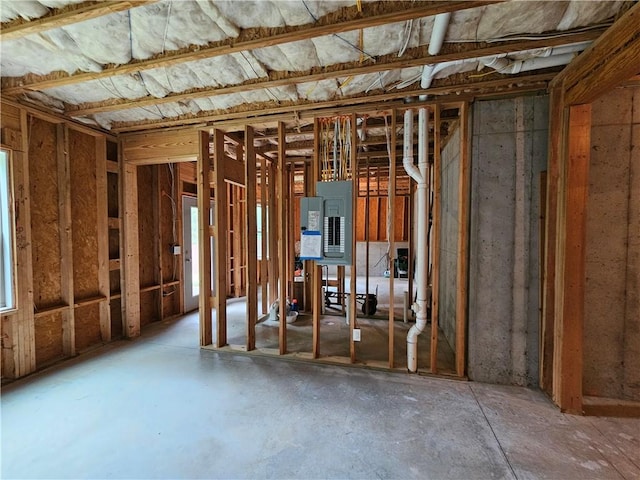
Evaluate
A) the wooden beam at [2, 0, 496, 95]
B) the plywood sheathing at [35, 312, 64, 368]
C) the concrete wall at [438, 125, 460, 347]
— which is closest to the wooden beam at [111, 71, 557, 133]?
the concrete wall at [438, 125, 460, 347]

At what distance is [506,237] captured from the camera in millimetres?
2455

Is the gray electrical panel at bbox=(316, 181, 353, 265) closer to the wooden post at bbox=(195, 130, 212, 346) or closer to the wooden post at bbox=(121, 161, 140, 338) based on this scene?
the wooden post at bbox=(195, 130, 212, 346)

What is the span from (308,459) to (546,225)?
102 inches

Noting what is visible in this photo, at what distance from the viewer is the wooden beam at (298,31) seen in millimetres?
1553

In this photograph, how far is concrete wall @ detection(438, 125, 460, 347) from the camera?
3.12 m

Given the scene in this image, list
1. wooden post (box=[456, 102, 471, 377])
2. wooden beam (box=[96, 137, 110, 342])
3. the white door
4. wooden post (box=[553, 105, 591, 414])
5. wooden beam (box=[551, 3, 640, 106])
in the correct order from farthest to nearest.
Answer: the white door < wooden beam (box=[96, 137, 110, 342]) < wooden post (box=[456, 102, 471, 377]) < wooden post (box=[553, 105, 591, 414]) < wooden beam (box=[551, 3, 640, 106])

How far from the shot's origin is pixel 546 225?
2.27 meters

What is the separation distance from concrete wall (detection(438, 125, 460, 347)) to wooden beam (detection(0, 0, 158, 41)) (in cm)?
306

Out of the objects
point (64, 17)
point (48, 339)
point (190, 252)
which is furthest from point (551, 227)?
Answer: point (48, 339)

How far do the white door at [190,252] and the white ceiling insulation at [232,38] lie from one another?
84.7 inches

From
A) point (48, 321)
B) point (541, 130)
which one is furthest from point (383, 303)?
point (48, 321)

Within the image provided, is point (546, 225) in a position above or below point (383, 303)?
above

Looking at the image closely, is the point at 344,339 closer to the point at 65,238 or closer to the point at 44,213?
the point at 65,238

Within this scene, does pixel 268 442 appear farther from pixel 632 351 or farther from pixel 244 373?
pixel 632 351
